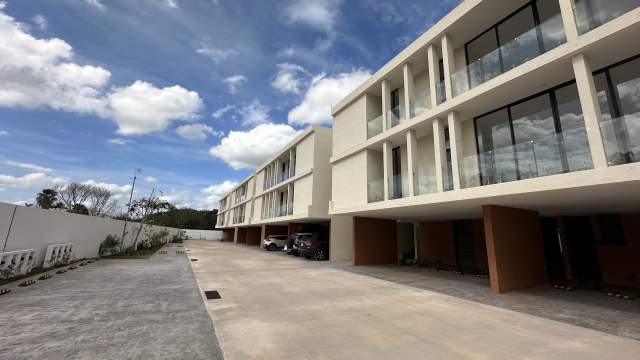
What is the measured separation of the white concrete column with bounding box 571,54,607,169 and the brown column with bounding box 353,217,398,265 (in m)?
11.7

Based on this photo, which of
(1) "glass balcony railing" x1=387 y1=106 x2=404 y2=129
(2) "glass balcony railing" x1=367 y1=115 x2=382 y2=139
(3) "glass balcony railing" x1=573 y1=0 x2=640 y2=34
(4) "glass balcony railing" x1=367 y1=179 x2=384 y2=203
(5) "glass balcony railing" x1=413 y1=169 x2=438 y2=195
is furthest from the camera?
(2) "glass balcony railing" x1=367 y1=115 x2=382 y2=139

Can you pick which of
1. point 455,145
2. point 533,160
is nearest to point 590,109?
point 533,160

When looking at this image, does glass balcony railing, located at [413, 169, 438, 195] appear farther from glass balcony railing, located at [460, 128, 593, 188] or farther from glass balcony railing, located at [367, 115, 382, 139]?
glass balcony railing, located at [367, 115, 382, 139]

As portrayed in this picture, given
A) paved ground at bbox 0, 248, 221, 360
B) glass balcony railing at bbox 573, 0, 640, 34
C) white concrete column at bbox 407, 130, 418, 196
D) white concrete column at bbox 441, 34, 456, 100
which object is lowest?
paved ground at bbox 0, 248, 221, 360

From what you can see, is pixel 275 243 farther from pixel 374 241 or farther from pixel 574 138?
pixel 574 138

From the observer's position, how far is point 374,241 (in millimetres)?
17578

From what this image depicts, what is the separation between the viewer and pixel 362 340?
16.6 ft

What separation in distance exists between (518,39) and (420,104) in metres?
4.29

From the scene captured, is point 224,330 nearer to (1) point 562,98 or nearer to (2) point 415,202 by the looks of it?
(2) point 415,202

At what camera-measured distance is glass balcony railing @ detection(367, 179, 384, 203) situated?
14202 mm

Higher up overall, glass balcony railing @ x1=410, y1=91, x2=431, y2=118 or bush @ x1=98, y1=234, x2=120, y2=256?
glass balcony railing @ x1=410, y1=91, x2=431, y2=118

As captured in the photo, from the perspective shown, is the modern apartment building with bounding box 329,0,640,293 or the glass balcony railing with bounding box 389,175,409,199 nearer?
the modern apartment building with bounding box 329,0,640,293

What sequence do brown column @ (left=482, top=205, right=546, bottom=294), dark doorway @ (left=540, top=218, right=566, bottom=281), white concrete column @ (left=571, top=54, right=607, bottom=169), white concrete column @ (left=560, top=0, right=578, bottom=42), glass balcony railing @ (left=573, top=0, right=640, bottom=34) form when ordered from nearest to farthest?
white concrete column @ (left=571, top=54, right=607, bottom=169) < glass balcony railing @ (left=573, top=0, right=640, bottom=34) < white concrete column @ (left=560, top=0, right=578, bottom=42) < brown column @ (left=482, top=205, right=546, bottom=294) < dark doorway @ (left=540, top=218, right=566, bottom=281)

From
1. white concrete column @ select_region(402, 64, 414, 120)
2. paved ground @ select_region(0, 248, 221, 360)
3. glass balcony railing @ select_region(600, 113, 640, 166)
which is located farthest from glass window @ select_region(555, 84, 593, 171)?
paved ground @ select_region(0, 248, 221, 360)
